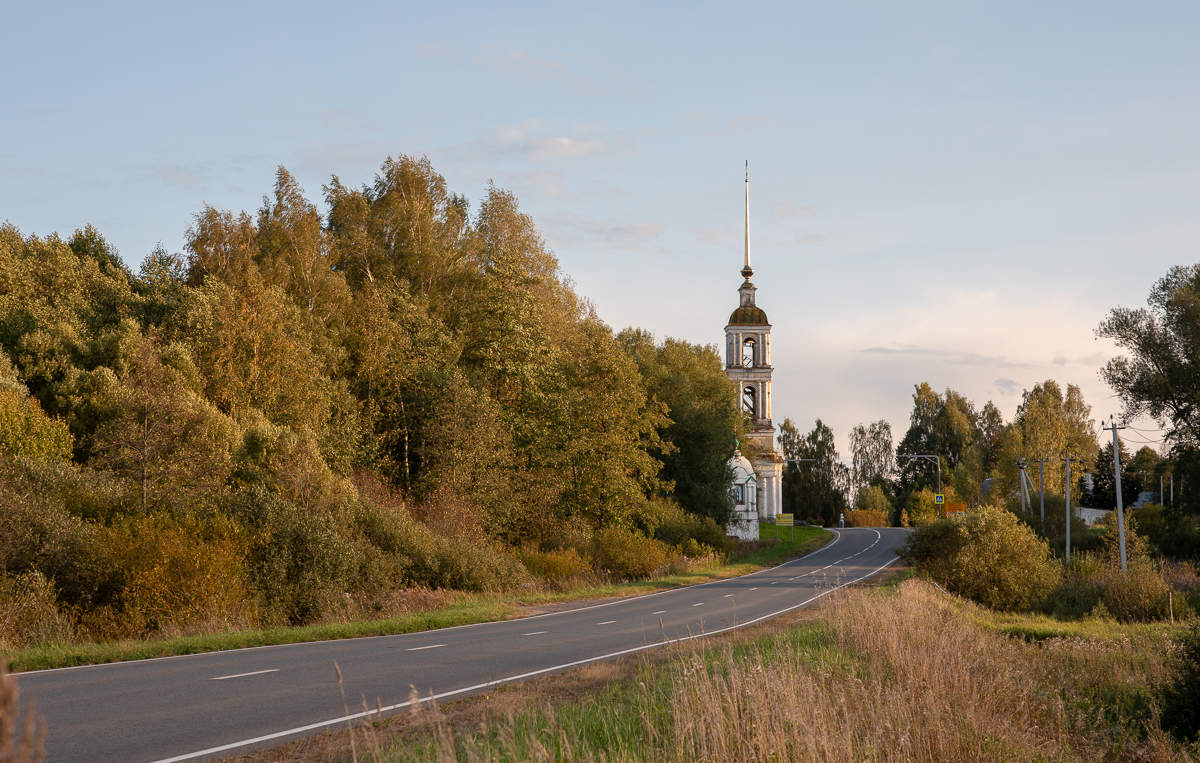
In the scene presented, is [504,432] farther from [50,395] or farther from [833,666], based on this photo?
[833,666]

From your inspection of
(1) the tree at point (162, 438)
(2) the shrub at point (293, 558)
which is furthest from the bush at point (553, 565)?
(2) the shrub at point (293, 558)

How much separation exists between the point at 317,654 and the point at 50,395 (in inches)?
752

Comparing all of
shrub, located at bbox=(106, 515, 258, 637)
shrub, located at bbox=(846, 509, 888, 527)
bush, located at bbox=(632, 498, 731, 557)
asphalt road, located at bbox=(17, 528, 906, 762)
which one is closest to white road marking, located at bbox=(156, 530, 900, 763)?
asphalt road, located at bbox=(17, 528, 906, 762)

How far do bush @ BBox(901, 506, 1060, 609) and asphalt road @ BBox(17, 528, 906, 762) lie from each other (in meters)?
8.90

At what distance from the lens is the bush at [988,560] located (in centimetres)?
2975

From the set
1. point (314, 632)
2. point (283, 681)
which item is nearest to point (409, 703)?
point (283, 681)

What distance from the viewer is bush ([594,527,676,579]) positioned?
40250 millimetres

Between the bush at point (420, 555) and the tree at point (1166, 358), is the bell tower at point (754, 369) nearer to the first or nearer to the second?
the tree at point (1166, 358)

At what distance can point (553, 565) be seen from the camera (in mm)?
35812

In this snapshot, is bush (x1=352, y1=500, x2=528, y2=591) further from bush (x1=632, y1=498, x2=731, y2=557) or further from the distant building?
the distant building

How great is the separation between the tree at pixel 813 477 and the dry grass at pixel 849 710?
94552mm

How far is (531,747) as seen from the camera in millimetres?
6980

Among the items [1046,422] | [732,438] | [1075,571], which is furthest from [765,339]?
[1075,571]

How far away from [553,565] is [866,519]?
7300 centimetres
